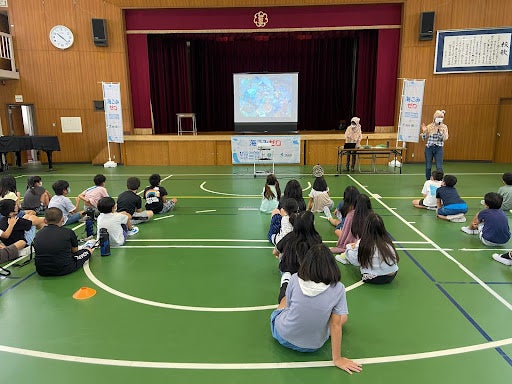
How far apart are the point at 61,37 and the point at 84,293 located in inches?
512

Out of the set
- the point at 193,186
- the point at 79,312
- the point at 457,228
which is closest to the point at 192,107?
the point at 193,186

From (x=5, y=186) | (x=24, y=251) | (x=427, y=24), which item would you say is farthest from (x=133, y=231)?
(x=427, y=24)

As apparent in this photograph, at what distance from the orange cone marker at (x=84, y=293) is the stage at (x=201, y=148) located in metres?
10.1

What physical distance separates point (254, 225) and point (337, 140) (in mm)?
8205

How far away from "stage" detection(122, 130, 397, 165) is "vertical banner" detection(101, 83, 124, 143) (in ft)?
1.55

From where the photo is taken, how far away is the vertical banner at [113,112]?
13453mm

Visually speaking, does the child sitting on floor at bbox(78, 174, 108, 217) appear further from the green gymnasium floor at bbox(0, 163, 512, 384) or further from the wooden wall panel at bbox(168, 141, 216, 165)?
the wooden wall panel at bbox(168, 141, 216, 165)

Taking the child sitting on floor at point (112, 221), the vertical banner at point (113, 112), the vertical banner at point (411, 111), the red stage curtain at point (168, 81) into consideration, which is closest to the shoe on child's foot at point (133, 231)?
the child sitting on floor at point (112, 221)

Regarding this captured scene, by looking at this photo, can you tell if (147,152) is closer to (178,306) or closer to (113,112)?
(113,112)

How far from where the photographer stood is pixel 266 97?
1457 centimetres

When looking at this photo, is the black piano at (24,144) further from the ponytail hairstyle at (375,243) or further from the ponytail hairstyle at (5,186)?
the ponytail hairstyle at (375,243)

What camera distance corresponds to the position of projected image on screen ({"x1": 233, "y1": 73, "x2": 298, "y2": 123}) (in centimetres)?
1445

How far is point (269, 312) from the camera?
12.3ft

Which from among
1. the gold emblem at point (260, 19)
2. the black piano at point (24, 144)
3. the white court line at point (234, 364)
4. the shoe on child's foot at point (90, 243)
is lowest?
the white court line at point (234, 364)
